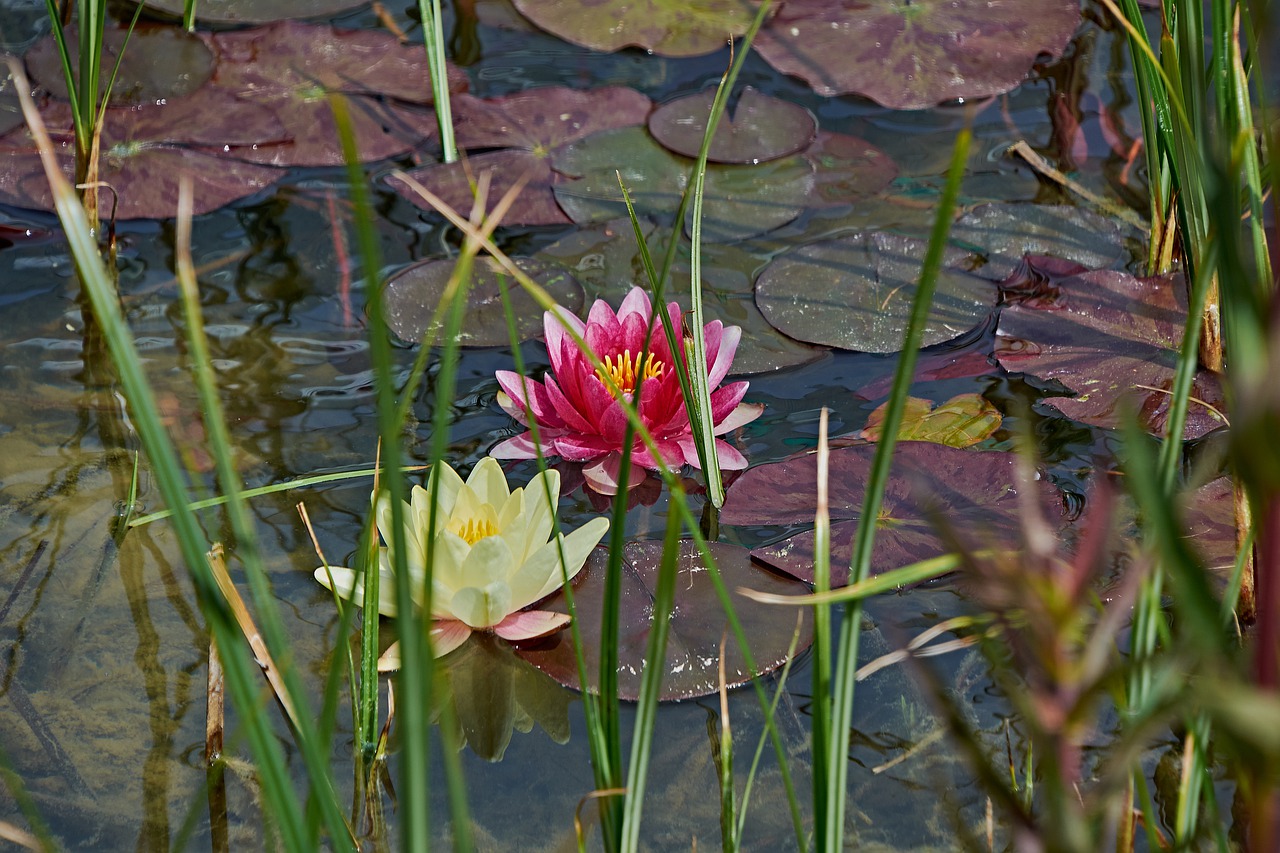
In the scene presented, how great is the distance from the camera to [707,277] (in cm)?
214

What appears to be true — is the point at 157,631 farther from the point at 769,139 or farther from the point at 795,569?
the point at 769,139

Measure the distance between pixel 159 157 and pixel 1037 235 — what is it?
1.87 metres

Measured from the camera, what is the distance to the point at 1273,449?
44 cm

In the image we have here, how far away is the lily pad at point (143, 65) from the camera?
2428 millimetres

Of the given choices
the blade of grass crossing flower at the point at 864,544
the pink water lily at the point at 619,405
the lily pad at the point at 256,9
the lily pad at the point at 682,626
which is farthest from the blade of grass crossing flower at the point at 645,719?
the lily pad at the point at 256,9

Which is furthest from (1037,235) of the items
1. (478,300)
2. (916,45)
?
(478,300)

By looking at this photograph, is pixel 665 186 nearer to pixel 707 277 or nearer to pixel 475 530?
pixel 707 277

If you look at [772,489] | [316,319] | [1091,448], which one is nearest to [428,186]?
[316,319]

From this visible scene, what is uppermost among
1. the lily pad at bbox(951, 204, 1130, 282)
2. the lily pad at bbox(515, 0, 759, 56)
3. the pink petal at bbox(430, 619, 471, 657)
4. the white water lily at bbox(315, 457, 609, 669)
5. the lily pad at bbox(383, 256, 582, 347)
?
the lily pad at bbox(515, 0, 759, 56)

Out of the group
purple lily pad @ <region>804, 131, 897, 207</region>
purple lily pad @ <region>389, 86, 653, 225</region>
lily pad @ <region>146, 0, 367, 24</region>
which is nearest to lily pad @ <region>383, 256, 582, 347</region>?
purple lily pad @ <region>389, 86, 653, 225</region>

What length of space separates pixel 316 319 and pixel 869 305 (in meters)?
1.06

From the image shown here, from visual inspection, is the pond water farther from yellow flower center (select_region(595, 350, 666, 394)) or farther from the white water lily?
yellow flower center (select_region(595, 350, 666, 394))

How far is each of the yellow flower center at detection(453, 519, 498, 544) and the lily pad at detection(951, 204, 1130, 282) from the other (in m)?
1.16

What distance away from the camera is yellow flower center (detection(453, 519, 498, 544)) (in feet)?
4.77
